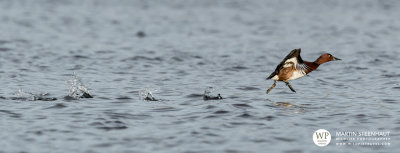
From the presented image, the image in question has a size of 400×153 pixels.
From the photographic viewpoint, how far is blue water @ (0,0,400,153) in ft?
→ 35.8

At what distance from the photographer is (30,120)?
11938 mm

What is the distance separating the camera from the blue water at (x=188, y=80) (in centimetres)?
1091

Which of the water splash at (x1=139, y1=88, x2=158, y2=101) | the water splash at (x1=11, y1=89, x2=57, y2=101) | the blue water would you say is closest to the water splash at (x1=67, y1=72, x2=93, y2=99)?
the blue water

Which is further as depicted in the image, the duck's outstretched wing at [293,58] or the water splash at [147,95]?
the water splash at [147,95]

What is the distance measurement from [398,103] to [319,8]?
28.1m

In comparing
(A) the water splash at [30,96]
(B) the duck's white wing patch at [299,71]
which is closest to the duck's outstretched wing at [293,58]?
(B) the duck's white wing patch at [299,71]

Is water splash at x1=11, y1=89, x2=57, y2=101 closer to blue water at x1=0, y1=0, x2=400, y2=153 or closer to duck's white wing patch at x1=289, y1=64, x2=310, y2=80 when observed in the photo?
blue water at x1=0, y1=0, x2=400, y2=153

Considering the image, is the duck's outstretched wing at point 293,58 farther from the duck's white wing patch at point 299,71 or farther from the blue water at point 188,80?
the blue water at point 188,80

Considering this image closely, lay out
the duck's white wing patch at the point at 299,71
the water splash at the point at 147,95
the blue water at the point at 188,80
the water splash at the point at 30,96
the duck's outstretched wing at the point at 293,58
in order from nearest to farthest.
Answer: the blue water at the point at 188,80 < the duck's outstretched wing at the point at 293,58 < the duck's white wing patch at the point at 299,71 < the water splash at the point at 30,96 < the water splash at the point at 147,95

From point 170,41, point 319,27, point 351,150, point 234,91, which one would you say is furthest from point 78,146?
point 319,27

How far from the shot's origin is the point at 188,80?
1759 centimetres

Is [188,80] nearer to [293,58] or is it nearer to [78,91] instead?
[78,91]

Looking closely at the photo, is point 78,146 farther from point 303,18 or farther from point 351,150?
point 303,18

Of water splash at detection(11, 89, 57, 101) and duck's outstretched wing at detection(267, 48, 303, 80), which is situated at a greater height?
duck's outstretched wing at detection(267, 48, 303, 80)
